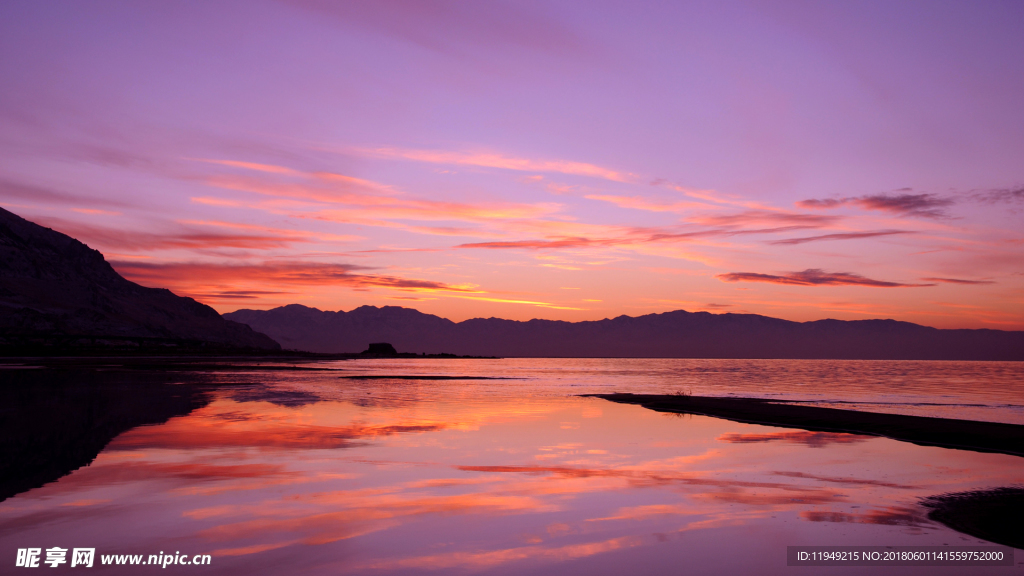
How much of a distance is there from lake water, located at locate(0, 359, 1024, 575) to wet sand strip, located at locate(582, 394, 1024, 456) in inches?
89.6

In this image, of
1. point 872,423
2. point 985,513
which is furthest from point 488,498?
point 872,423

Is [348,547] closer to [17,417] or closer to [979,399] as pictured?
[17,417]

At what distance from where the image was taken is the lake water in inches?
411

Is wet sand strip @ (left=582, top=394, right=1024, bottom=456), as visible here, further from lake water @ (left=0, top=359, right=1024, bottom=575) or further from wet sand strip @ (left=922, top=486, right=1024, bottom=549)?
wet sand strip @ (left=922, top=486, right=1024, bottom=549)

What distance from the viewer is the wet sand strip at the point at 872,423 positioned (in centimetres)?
2473

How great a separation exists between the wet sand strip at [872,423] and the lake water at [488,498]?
7.47ft

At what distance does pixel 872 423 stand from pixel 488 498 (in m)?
25.5

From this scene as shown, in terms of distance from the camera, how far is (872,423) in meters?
31.1

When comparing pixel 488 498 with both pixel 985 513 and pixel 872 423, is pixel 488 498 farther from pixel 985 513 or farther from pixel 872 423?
pixel 872 423

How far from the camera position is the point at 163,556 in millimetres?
10125

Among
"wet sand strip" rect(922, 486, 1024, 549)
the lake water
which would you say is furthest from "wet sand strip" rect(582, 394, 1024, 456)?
"wet sand strip" rect(922, 486, 1024, 549)

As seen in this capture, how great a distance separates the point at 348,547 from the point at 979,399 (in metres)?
58.7

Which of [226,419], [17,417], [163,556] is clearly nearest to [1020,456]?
[163,556]

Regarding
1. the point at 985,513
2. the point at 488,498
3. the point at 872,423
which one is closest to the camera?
the point at 985,513
